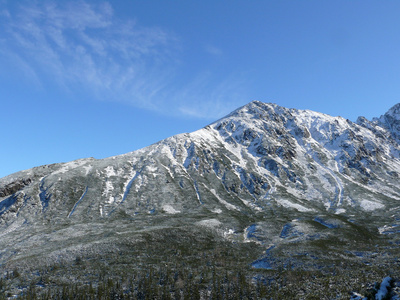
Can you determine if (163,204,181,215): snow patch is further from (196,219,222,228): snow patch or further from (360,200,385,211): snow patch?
(360,200,385,211): snow patch

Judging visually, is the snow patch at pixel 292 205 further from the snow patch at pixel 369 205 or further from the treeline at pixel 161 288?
the treeline at pixel 161 288

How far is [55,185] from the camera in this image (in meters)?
151

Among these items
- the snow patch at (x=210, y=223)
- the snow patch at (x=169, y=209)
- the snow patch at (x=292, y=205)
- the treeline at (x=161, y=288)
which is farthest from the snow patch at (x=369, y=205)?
the treeline at (x=161, y=288)

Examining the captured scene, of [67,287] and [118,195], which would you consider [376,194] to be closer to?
[118,195]

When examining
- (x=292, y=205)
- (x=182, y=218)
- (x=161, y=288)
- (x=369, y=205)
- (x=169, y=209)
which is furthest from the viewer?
(x=369, y=205)

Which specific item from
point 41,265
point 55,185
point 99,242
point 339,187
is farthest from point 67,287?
point 339,187

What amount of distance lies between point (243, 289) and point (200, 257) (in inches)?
987

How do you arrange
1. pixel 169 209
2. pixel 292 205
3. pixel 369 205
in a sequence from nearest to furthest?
pixel 169 209
pixel 292 205
pixel 369 205

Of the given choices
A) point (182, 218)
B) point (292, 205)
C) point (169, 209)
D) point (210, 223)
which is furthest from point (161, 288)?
point (292, 205)

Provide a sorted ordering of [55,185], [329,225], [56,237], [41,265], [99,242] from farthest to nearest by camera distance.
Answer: [55,185]
[329,225]
[56,237]
[99,242]
[41,265]

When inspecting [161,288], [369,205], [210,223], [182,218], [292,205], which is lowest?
[161,288]

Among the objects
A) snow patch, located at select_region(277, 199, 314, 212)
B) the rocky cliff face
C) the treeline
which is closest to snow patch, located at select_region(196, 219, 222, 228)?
the rocky cliff face

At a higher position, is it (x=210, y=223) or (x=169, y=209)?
(x=169, y=209)

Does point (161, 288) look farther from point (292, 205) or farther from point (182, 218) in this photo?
point (292, 205)
